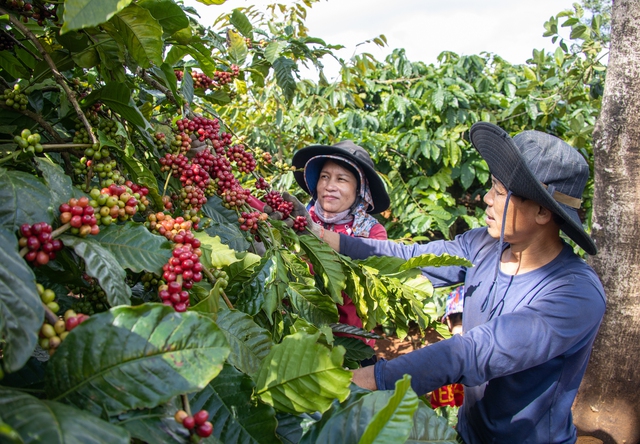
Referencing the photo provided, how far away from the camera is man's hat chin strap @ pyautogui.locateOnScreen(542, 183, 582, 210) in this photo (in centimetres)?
178

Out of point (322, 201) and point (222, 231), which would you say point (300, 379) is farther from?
point (322, 201)

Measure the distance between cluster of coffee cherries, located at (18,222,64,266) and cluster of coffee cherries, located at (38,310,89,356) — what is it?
0.31 ft

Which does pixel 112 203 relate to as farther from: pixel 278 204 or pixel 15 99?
pixel 278 204

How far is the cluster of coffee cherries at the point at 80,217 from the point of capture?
2.26 ft

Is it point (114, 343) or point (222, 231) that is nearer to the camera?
point (114, 343)

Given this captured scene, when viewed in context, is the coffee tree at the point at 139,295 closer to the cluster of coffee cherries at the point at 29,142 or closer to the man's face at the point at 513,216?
the cluster of coffee cherries at the point at 29,142

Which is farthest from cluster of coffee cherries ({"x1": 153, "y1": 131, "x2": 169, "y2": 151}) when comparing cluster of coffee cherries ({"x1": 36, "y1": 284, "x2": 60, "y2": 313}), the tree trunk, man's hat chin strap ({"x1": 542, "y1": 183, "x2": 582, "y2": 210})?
the tree trunk

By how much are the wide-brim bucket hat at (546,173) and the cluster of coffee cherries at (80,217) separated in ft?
4.70

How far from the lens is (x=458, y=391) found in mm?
2400

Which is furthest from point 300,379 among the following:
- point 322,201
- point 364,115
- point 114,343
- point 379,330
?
point 364,115

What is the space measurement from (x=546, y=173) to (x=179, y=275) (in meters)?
1.54

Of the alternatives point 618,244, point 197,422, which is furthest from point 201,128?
point 618,244

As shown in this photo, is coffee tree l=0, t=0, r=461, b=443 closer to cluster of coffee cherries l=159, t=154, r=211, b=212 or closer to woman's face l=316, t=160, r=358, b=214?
cluster of coffee cherries l=159, t=154, r=211, b=212

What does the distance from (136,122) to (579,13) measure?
5157 millimetres
